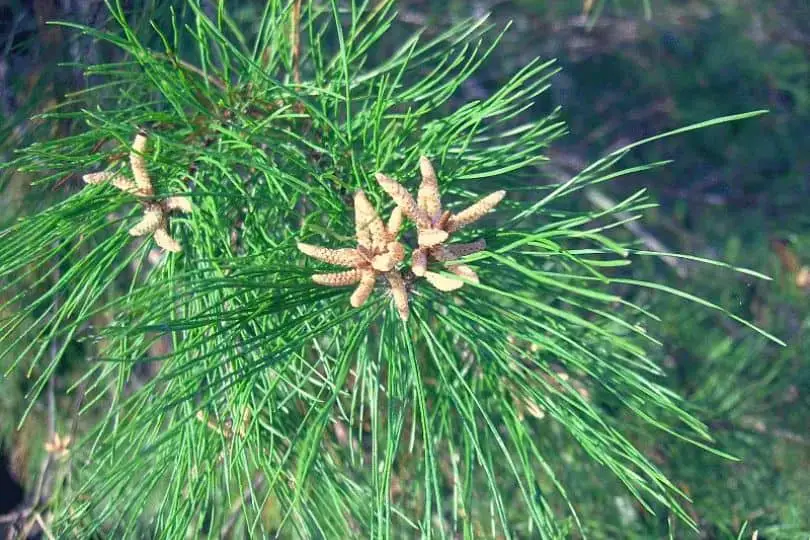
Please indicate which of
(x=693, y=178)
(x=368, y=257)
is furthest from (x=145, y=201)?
(x=693, y=178)

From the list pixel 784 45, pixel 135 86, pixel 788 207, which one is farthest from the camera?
pixel 784 45

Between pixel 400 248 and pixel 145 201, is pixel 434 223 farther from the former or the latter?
pixel 145 201

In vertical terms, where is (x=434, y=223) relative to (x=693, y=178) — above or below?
above

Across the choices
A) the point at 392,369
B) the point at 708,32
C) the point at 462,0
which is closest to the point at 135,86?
the point at 392,369

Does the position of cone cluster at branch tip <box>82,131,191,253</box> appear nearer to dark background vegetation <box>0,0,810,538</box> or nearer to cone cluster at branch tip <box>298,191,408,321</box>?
cone cluster at branch tip <box>298,191,408,321</box>

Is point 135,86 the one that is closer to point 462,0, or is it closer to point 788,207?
point 462,0

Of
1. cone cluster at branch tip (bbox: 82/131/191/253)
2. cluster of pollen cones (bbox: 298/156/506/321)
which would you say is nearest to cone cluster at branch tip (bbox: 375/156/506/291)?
cluster of pollen cones (bbox: 298/156/506/321)
